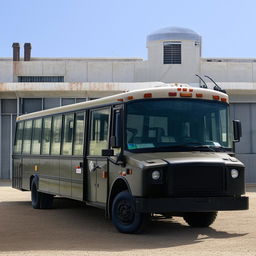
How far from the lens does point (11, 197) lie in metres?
22.7

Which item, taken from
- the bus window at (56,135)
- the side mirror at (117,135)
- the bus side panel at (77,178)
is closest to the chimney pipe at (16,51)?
the bus window at (56,135)

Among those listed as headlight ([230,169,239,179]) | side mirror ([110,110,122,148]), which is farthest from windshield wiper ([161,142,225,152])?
side mirror ([110,110,122,148])

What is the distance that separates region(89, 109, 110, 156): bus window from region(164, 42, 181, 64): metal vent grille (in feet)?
85.0

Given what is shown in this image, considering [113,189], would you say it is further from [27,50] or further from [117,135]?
[27,50]

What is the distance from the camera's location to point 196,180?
37.6ft

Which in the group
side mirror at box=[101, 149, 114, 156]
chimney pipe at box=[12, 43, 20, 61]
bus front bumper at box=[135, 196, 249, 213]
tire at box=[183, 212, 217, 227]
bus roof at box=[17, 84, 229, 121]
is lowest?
tire at box=[183, 212, 217, 227]

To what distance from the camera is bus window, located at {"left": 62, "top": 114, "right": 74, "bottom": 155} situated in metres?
15.1

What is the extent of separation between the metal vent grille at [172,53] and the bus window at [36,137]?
21.7 meters

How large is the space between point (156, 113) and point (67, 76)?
87.8 feet

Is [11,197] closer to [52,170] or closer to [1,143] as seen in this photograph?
[52,170]

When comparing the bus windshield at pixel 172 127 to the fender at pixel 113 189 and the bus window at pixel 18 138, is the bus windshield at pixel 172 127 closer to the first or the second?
the fender at pixel 113 189

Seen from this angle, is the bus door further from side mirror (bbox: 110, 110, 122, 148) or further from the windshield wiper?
the windshield wiper

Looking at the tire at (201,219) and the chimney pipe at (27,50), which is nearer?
the tire at (201,219)

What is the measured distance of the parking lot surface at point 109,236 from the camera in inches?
392
